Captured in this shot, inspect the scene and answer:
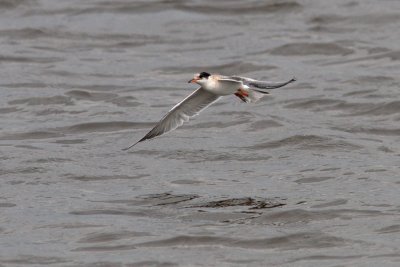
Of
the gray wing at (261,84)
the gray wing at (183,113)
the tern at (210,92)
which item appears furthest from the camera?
the gray wing at (183,113)

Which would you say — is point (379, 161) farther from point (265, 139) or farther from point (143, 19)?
point (143, 19)

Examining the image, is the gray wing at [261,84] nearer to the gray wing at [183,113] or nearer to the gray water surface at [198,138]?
the gray wing at [183,113]

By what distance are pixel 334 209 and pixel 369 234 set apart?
1044 mm

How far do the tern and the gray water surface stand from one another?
0.89m

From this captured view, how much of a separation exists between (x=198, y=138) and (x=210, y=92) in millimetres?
3507

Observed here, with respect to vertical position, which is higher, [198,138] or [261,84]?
[261,84]

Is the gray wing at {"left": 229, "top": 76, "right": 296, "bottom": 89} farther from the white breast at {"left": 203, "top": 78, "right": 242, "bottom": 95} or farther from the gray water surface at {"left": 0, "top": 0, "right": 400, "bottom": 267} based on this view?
the gray water surface at {"left": 0, "top": 0, "right": 400, "bottom": 267}

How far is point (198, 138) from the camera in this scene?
64.8 feet

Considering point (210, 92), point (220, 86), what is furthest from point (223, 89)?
point (210, 92)

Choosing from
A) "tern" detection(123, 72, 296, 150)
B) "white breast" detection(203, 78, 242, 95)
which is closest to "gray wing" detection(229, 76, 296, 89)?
"tern" detection(123, 72, 296, 150)

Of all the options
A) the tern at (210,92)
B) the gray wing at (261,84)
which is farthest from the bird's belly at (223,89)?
the gray wing at (261,84)

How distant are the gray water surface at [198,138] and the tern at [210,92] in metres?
0.89

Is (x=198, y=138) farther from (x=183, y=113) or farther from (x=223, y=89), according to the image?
(x=223, y=89)

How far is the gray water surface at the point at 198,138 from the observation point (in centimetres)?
1446
